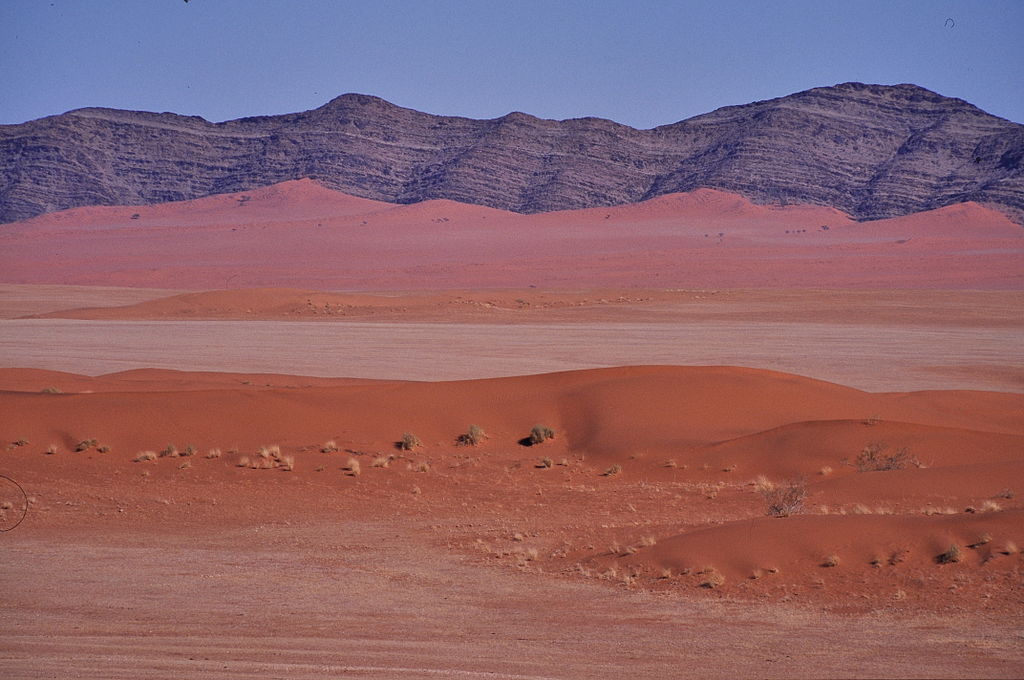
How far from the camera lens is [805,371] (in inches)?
1307

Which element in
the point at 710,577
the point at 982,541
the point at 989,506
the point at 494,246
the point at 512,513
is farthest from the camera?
the point at 494,246

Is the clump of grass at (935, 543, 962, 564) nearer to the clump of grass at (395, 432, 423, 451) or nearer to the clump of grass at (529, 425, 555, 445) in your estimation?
the clump of grass at (529, 425, 555, 445)

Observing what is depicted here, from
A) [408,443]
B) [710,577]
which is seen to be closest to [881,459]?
[710,577]

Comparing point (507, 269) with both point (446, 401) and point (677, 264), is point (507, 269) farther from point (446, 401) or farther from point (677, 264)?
point (446, 401)

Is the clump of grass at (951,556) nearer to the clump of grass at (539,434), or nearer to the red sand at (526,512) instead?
the red sand at (526,512)

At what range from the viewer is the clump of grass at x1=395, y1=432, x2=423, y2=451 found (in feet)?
62.2

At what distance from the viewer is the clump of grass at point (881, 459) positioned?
1593 centimetres

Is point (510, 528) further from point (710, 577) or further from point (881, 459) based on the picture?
point (881, 459)

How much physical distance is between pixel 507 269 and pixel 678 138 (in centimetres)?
7047

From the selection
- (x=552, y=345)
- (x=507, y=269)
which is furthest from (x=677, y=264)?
(x=552, y=345)

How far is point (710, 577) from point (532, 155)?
479 feet

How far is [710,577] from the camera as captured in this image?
9836 millimetres

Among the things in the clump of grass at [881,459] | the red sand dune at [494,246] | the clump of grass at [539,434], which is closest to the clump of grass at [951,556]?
the clump of grass at [881,459]

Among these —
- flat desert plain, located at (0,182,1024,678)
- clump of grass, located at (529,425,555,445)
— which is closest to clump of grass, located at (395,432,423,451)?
flat desert plain, located at (0,182,1024,678)
